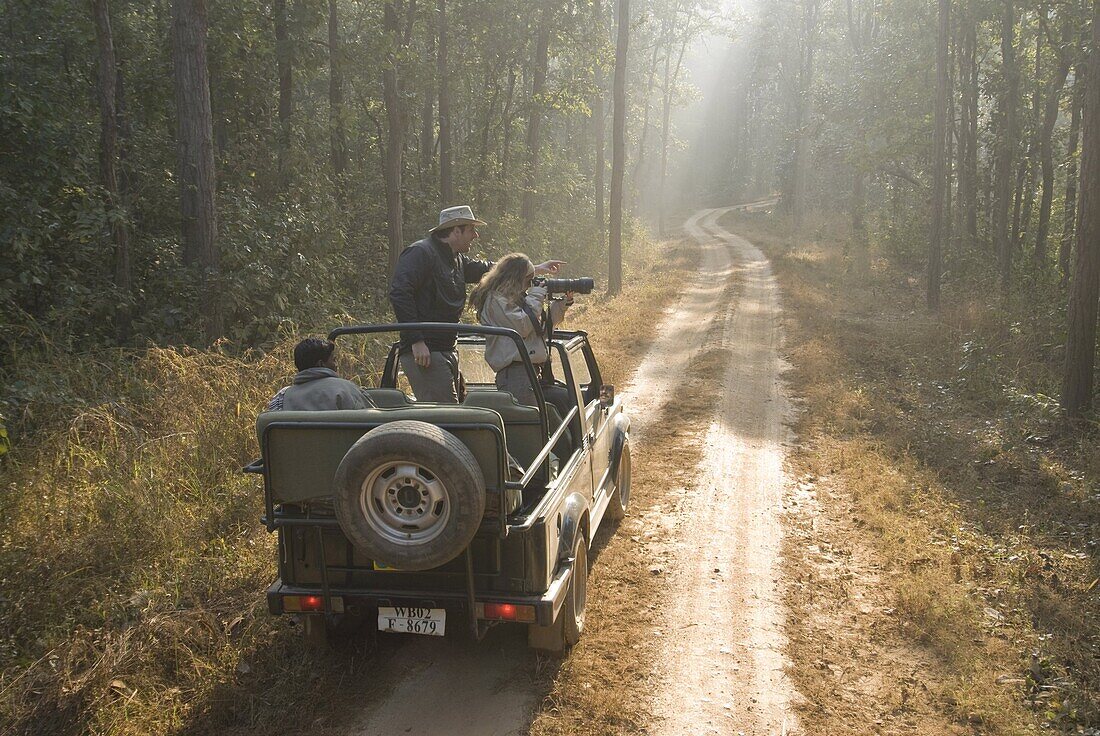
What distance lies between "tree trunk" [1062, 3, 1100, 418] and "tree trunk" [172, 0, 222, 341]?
1000 cm

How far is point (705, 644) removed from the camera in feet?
15.3

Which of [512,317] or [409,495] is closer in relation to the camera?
[409,495]

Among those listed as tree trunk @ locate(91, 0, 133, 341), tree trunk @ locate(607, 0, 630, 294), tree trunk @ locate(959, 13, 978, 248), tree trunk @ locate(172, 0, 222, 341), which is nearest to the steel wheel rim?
tree trunk @ locate(172, 0, 222, 341)

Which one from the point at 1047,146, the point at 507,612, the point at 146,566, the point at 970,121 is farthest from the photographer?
the point at 970,121

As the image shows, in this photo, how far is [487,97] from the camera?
2258 centimetres

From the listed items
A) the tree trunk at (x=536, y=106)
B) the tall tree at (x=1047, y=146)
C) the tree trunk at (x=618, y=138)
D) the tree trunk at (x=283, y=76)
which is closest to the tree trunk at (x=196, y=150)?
the tree trunk at (x=283, y=76)

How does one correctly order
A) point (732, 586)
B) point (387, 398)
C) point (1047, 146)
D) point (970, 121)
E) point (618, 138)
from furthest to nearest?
point (970, 121) → point (618, 138) → point (1047, 146) → point (732, 586) → point (387, 398)

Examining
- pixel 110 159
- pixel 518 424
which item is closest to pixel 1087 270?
pixel 518 424

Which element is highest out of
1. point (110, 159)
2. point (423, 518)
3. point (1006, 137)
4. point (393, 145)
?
point (1006, 137)

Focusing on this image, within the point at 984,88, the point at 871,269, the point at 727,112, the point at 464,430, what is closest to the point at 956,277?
the point at 871,269

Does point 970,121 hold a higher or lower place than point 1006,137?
higher

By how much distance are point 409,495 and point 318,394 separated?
3.14ft

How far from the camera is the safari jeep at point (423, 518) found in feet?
11.4

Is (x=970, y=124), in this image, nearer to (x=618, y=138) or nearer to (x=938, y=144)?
(x=938, y=144)
